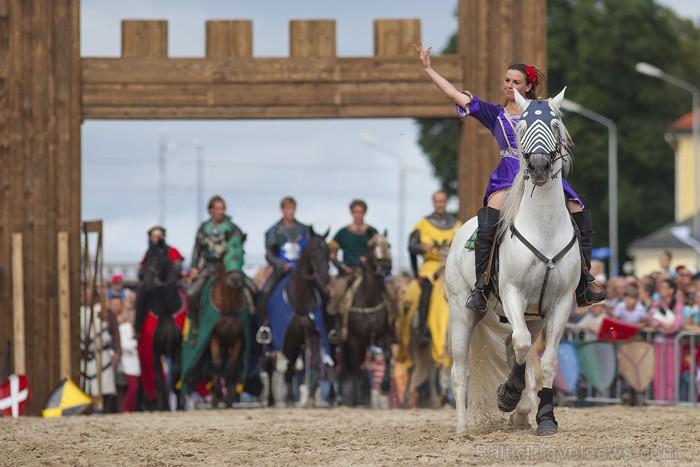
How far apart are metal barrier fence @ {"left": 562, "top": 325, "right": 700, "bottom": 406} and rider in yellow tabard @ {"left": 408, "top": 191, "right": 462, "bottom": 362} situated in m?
1.68

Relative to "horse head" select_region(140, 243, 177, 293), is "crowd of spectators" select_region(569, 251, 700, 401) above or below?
below

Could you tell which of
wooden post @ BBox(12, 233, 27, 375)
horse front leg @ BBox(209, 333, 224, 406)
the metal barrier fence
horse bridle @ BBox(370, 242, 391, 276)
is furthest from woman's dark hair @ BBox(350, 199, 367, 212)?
wooden post @ BBox(12, 233, 27, 375)

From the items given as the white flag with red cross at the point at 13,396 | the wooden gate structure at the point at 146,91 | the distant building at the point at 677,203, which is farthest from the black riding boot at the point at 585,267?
the distant building at the point at 677,203

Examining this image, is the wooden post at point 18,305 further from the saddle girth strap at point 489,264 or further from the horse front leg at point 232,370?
the saddle girth strap at point 489,264

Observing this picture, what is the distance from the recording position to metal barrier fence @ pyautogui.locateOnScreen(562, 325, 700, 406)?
55.8ft

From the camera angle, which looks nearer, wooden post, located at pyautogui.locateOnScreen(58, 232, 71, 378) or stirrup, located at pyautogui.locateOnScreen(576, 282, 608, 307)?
stirrup, located at pyautogui.locateOnScreen(576, 282, 608, 307)

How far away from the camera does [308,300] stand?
1820 cm

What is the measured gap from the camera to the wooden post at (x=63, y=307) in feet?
56.6

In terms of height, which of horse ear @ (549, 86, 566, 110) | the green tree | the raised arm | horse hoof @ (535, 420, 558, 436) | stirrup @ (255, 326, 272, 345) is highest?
the green tree

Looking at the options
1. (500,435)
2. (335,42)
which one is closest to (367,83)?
(335,42)

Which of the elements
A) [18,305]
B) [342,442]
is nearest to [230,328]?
[18,305]

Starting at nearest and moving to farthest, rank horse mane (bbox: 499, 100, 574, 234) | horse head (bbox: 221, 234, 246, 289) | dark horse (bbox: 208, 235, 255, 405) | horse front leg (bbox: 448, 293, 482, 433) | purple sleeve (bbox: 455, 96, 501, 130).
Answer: horse mane (bbox: 499, 100, 574, 234), purple sleeve (bbox: 455, 96, 501, 130), horse front leg (bbox: 448, 293, 482, 433), horse head (bbox: 221, 234, 246, 289), dark horse (bbox: 208, 235, 255, 405)

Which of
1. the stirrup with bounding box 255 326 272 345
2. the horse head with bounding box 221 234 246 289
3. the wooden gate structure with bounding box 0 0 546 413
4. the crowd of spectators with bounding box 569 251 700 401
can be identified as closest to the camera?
the crowd of spectators with bounding box 569 251 700 401

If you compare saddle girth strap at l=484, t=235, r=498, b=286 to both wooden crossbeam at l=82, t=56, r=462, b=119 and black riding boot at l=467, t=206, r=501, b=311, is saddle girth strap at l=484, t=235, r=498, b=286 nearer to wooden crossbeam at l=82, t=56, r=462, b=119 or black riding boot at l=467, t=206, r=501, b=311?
black riding boot at l=467, t=206, r=501, b=311
